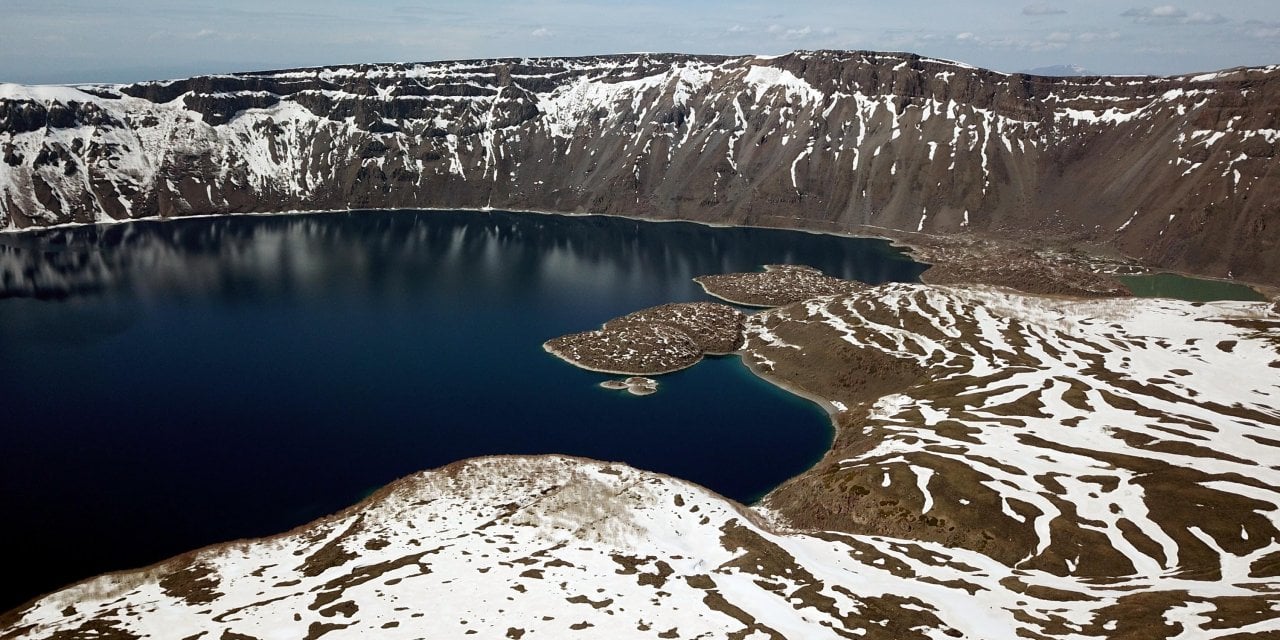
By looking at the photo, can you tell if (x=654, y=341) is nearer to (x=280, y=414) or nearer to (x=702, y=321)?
(x=702, y=321)

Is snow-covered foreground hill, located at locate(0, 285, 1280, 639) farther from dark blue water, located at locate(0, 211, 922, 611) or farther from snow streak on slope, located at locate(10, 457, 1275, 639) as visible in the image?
dark blue water, located at locate(0, 211, 922, 611)

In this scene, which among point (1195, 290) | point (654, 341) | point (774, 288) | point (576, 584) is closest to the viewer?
point (576, 584)

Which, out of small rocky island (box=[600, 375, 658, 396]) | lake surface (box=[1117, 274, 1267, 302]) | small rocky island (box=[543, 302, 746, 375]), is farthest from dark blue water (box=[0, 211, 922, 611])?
lake surface (box=[1117, 274, 1267, 302])

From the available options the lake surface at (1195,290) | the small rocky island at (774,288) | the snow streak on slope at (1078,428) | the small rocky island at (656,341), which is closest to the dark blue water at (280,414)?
the small rocky island at (656,341)

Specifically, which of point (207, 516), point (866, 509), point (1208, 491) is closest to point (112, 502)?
point (207, 516)

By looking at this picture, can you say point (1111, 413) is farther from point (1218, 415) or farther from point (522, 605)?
point (522, 605)

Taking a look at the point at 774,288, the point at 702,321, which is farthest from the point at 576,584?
the point at 774,288
